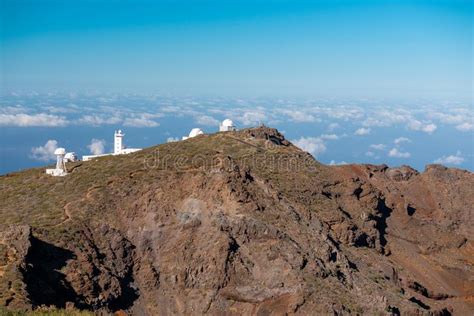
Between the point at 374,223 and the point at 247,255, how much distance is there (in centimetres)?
1575

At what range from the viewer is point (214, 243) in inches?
1218

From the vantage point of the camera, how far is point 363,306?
29.2 meters

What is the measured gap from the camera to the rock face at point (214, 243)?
28.5 meters

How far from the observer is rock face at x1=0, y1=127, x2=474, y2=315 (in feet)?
93.5

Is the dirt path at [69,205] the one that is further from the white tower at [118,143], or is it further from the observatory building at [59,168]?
the white tower at [118,143]

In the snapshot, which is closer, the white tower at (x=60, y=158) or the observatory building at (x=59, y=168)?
the observatory building at (x=59, y=168)

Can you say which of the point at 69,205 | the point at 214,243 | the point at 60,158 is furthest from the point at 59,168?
the point at 214,243

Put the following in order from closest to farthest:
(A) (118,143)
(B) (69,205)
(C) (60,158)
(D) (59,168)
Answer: (B) (69,205) → (D) (59,168) → (C) (60,158) → (A) (118,143)

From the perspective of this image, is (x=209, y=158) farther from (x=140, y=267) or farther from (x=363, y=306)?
(x=363, y=306)

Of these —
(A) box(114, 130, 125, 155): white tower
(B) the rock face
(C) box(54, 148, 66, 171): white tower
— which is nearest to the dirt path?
(B) the rock face

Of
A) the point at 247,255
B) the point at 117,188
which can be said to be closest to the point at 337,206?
the point at 247,255

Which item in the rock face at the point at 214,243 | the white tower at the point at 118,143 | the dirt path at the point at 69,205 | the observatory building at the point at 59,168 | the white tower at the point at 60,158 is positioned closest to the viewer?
the rock face at the point at 214,243

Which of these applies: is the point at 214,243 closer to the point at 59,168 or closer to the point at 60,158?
the point at 59,168

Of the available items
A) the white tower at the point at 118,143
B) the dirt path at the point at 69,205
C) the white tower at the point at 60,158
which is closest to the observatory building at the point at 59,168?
the white tower at the point at 60,158
